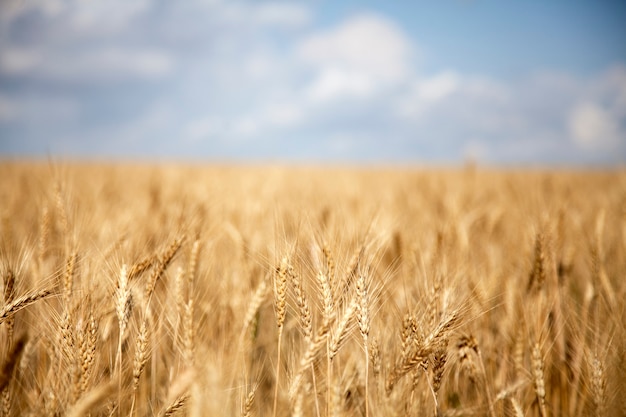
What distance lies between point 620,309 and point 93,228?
2.62 m

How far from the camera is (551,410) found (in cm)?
150

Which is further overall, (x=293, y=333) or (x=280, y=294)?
(x=293, y=333)

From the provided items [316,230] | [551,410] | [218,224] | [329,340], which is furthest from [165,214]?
[551,410]

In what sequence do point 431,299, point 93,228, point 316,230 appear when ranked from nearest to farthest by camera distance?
point 431,299 → point 316,230 → point 93,228

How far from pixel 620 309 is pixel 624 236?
4.61 ft

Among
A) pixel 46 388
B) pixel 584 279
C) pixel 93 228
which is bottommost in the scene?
pixel 584 279

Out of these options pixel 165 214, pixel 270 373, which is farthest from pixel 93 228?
pixel 270 373

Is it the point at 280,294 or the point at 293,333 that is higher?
the point at 280,294

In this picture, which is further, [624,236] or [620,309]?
[624,236]

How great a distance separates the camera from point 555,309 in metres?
1.88

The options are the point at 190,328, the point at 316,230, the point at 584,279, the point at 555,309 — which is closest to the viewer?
the point at 190,328

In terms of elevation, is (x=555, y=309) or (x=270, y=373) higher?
(x=555, y=309)

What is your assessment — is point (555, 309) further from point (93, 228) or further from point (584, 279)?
point (93, 228)

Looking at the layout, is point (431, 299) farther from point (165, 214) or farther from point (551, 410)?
point (165, 214)
